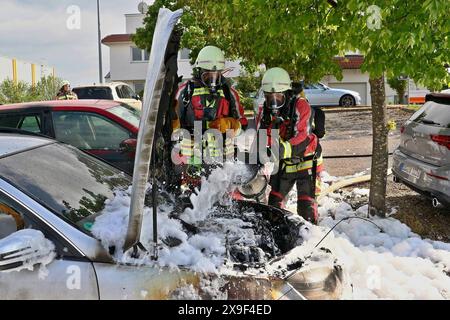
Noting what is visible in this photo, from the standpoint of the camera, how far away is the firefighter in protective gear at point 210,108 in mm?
4871

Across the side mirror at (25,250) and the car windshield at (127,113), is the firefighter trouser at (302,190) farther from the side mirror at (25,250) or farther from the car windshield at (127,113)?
A: the side mirror at (25,250)

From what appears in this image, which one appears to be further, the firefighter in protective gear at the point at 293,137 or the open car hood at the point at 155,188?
the firefighter in protective gear at the point at 293,137

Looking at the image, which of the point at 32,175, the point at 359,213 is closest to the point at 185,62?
the point at 359,213

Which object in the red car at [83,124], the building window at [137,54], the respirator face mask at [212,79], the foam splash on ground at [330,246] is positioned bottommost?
the foam splash on ground at [330,246]

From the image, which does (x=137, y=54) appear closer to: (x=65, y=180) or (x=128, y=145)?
(x=128, y=145)

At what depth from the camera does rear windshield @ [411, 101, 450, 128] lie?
569cm

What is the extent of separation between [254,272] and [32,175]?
1.29 meters

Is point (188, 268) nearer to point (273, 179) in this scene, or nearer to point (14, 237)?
point (14, 237)

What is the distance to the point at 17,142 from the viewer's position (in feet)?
10.2

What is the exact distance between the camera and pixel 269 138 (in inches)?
192

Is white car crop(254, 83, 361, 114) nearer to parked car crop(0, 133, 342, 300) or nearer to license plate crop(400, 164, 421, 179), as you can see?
license plate crop(400, 164, 421, 179)

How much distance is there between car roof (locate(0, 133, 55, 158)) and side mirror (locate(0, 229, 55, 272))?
627mm

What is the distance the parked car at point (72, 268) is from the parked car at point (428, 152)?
3211mm

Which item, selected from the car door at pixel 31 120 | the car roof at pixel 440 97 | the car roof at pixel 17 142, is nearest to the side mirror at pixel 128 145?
the car door at pixel 31 120
